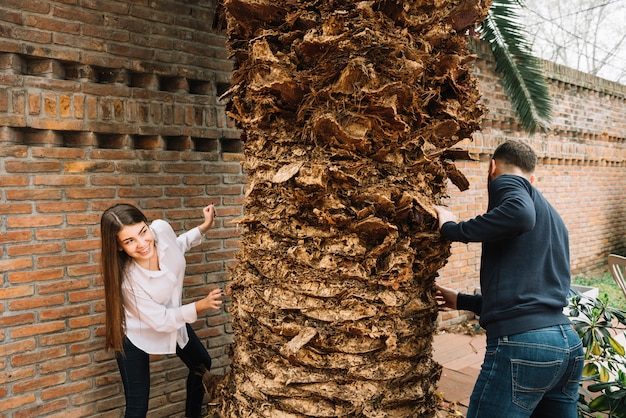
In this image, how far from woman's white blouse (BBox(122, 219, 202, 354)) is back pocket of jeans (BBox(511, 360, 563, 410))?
1.72 meters

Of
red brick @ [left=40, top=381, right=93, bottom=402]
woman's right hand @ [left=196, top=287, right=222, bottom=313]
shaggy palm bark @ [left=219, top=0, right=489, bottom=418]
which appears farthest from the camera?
red brick @ [left=40, top=381, right=93, bottom=402]

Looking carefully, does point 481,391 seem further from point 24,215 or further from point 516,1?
point 516,1

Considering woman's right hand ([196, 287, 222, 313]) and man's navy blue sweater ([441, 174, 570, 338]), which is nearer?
man's navy blue sweater ([441, 174, 570, 338])

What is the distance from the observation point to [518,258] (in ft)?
6.88

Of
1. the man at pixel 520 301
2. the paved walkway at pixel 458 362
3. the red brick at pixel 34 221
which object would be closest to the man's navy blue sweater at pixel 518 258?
the man at pixel 520 301

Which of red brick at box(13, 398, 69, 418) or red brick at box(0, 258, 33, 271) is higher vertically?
red brick at box(0, 258, 33, 271)

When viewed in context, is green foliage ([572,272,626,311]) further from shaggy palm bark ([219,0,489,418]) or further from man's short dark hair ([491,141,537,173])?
shaggy palm bark ([219,0,489,418])

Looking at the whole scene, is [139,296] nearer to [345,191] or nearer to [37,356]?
[37,356]

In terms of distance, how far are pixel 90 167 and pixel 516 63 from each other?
4557mm

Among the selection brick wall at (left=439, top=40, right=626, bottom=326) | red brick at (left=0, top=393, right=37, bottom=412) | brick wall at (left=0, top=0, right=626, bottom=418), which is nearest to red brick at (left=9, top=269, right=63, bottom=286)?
brick wall at (left=0, top=0, right=626, bottom=418)

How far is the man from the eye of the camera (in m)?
2.02

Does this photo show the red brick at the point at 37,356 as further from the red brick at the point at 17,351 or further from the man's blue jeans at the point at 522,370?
the man's blue jeans at the point at 522,370

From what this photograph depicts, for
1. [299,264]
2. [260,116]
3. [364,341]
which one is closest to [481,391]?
[364,341]

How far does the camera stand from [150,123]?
3254mm
